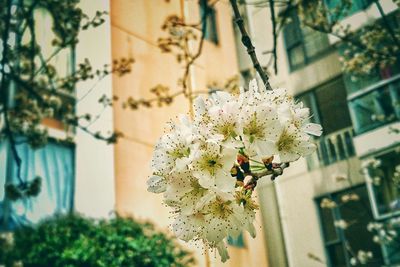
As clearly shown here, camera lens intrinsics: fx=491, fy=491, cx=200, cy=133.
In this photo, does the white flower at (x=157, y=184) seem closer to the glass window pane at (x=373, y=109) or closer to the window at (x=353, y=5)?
the glass window pane at (x=373, y=109)

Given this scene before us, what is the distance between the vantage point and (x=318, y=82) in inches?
85.0

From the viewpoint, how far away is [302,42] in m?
2.34

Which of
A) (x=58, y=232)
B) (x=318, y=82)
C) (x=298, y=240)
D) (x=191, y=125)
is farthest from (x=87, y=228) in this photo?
(x=191, y=125)

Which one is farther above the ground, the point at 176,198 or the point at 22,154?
the point at 22,154

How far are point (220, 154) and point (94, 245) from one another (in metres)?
1.73

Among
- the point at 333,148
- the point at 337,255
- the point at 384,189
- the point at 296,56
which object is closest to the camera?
the point at 337,255

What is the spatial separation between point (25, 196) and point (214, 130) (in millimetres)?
1450

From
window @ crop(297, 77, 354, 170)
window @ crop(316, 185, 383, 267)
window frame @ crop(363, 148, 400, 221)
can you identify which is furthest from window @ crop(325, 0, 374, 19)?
window @ crop(316, 185, 383, 267)

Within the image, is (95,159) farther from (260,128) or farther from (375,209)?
(260,128)

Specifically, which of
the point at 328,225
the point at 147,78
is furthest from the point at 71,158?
the point at 328,225

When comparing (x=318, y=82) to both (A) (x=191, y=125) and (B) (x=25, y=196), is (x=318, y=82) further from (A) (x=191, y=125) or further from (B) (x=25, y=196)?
(A) (x=191, y=125)

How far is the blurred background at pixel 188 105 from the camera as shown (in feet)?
5.90

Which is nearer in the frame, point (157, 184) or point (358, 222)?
point (157, 184)

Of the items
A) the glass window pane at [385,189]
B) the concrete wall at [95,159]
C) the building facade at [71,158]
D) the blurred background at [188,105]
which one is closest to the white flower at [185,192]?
the blurred background at [188,105]
